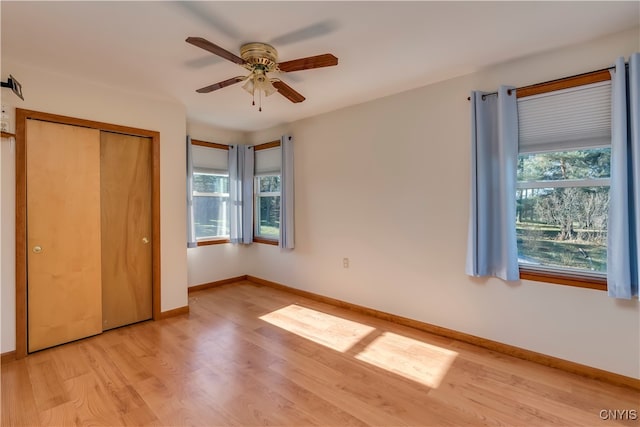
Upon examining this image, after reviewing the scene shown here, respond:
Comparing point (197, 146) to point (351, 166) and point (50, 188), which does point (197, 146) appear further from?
point (351, 166)

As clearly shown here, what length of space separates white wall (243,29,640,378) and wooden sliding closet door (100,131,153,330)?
189 cm

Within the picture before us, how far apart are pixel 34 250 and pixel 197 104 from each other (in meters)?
2.16

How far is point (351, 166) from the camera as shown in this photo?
3.80m

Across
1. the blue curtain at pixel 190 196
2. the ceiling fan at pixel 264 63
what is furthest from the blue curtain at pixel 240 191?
the ceiling fan at pixel 264 63

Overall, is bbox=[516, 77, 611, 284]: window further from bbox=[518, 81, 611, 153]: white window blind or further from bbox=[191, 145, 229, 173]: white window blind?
bbox=[191, 145, 229, 173]: white window blind

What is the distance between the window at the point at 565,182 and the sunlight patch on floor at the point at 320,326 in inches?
64.3

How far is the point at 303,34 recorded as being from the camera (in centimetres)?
216

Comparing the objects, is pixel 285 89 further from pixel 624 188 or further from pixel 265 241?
pixel 265 241

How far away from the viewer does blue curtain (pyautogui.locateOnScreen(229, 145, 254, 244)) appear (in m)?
4.96

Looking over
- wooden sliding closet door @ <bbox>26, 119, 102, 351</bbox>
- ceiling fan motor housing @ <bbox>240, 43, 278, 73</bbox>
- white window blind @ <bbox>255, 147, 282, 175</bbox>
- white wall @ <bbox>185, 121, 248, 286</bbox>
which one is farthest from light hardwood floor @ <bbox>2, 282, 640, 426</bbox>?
white window blind @ <bbox>255, 147, 282, 175</bbox>

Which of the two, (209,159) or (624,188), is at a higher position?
(209,159)

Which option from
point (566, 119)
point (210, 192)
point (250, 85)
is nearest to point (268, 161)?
point (210, 192)

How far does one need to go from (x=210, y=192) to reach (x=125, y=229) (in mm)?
1605

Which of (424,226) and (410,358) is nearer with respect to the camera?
(410,358)
